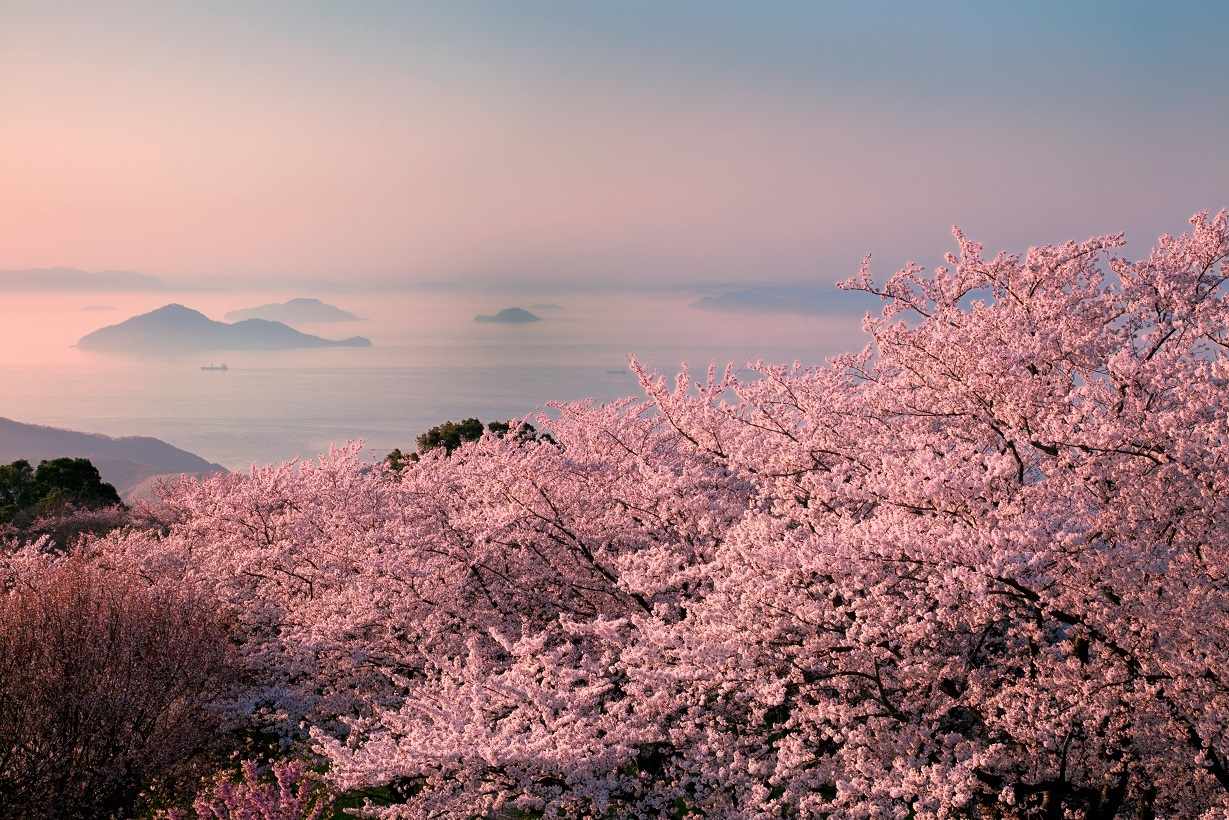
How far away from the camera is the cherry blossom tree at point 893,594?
11578 mm

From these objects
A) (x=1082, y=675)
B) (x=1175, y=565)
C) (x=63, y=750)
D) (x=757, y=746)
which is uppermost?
(x=1175, y=565)

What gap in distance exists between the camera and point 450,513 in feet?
67.7

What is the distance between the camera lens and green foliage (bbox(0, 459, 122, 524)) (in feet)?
171

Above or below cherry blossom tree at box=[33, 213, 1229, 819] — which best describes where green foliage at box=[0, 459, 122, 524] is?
below

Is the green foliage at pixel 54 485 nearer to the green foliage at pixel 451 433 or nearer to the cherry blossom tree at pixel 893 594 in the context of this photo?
the green foliage at pixel 451 433

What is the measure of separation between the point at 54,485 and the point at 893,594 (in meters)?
53.3

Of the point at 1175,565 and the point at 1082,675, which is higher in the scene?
the point at 1175,565

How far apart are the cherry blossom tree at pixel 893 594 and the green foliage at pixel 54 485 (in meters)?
39.6

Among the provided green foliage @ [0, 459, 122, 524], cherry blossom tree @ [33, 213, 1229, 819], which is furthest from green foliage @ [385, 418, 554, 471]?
cherry blossom tree @ [33, 213, 1229, 819]

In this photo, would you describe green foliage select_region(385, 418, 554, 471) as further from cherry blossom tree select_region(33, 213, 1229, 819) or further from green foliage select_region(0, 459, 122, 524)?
cherry blossom tree select_region(33, 213, 1229, 819)

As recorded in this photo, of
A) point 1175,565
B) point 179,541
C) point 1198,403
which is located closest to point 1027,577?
point 1175,565

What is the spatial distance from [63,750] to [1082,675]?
16315mm

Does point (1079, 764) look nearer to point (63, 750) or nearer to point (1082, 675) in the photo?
point (1082, 675)

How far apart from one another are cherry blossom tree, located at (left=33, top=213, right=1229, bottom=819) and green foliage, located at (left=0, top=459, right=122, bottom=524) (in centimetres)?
3957
